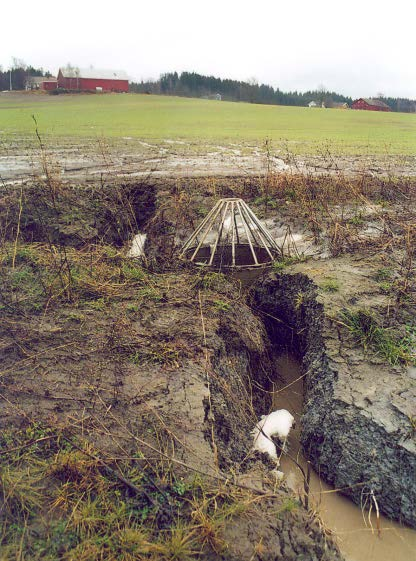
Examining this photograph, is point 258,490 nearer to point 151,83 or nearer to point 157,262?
point 157,262

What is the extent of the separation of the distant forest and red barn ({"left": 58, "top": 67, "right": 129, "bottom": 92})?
2781mm

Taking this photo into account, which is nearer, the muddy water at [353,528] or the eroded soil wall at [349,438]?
the muddy water at [353,528]

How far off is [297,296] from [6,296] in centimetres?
274

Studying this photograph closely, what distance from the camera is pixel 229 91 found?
55.1 meters

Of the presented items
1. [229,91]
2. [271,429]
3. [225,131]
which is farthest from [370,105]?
[271,429]

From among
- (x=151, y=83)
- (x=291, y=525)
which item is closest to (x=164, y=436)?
(x=291, y=525)

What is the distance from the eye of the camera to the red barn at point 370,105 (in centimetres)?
4978

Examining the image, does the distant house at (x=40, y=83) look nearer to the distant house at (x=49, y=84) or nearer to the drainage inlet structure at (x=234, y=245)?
the distant house at (x=49, y=84)

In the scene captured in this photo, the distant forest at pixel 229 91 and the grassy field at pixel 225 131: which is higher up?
the distant forest at pixel 229 91

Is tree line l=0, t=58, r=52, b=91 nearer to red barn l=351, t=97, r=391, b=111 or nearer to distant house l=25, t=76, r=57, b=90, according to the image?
distant house l=25, t=76, r=57, b=90

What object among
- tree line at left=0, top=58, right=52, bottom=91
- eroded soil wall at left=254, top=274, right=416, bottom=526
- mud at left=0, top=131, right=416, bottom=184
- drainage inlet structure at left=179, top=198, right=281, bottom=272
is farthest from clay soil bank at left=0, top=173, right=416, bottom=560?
tree line at left=0, top=58, right=52, bottom=91

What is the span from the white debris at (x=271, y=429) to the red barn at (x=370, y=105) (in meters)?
51.1

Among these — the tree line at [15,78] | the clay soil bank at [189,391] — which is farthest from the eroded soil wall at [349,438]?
the tree line at [15,78]

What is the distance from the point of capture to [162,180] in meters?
7.67
